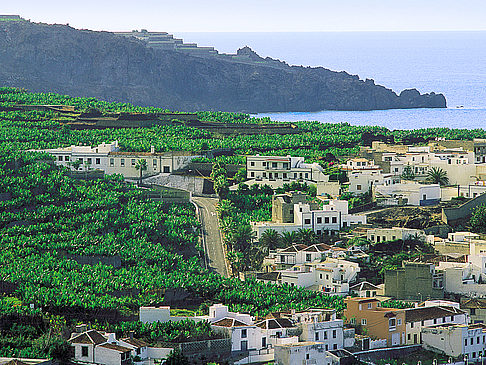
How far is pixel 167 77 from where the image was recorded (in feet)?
593

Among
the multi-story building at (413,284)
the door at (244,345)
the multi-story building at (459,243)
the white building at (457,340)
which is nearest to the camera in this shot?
the door at (244,345)

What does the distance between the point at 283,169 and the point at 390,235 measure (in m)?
13.6

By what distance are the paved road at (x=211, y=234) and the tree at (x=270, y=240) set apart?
1.85m

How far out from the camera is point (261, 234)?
6506cm

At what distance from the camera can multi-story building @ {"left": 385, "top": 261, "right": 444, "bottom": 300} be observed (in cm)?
5569

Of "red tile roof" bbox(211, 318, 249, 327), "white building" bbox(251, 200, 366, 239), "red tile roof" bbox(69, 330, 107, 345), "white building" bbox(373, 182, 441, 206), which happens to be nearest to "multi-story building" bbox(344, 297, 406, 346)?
"red tile roof" bbox(211, 318, 249, 327)

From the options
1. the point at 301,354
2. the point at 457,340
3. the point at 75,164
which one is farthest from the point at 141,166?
the point at 301,354

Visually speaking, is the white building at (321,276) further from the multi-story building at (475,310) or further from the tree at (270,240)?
the tree at (270,240)

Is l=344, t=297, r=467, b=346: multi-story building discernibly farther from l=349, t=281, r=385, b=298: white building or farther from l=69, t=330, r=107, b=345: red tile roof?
l=69, t=330, r=107, b=345: red tile roof

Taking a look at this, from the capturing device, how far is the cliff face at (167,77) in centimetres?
17075

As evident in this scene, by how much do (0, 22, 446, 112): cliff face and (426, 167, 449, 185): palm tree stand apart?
90.7 meters

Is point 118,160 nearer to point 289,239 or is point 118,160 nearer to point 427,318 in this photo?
point 289,239

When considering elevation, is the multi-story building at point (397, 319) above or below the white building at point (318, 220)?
below

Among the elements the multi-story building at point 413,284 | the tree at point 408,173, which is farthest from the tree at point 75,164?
the multi-story building at point 413,284
